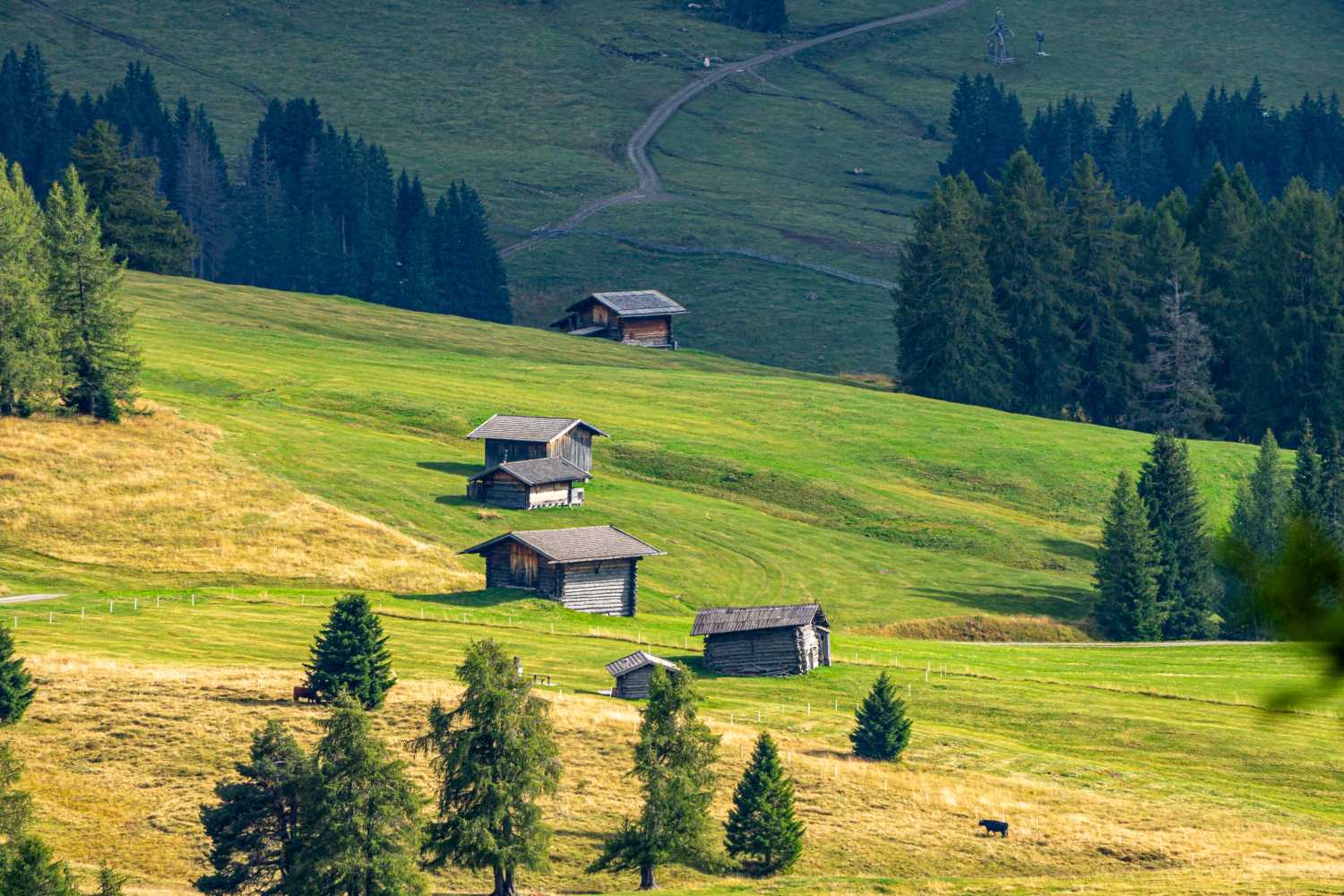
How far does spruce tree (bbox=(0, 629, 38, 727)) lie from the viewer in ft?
187

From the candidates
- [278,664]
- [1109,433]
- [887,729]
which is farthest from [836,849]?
[1109,433]

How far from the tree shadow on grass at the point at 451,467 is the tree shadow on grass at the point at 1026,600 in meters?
30.3

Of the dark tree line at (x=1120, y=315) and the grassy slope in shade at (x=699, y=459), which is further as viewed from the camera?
the dark tree line at (x=1120, y=315)

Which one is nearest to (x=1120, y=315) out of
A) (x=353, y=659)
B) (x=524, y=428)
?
(x=524, y=428)

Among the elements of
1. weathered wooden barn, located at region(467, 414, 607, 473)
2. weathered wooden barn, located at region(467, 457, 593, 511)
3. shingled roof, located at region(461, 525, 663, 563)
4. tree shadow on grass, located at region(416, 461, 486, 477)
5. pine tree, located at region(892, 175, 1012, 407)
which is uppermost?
pine tree, located at region(892, 175, 1012, 407)

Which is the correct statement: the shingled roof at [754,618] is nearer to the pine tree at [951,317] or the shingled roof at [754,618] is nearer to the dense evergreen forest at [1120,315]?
the pine tree at [951,317]

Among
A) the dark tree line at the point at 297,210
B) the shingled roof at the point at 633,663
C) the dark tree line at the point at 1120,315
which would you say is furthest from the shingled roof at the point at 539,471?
the dark tree line at the point at 297,210

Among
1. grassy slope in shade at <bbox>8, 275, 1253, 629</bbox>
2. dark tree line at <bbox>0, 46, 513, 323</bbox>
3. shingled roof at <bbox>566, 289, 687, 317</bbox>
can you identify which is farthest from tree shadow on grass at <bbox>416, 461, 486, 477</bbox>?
dark tree line at <bbox>0, 46, 513, 323</bbox>

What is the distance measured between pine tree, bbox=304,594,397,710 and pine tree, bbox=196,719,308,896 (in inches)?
584

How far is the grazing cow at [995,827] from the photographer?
53.4 meters

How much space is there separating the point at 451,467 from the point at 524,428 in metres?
6.54

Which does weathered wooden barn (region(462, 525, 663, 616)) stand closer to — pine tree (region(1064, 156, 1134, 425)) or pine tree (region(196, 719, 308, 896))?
pine tree (region(196, 719, 308, 896))

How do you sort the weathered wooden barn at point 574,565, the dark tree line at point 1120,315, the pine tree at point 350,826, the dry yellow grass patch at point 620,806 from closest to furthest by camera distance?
the pine tree at point 350,826 → the dry yellow grass patch at point 620,806 → the weathered wooden barn at point 574,565 → the dark tree line at point 1120,315

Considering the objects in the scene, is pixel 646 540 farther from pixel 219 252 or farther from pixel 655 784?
pixel 219 252
